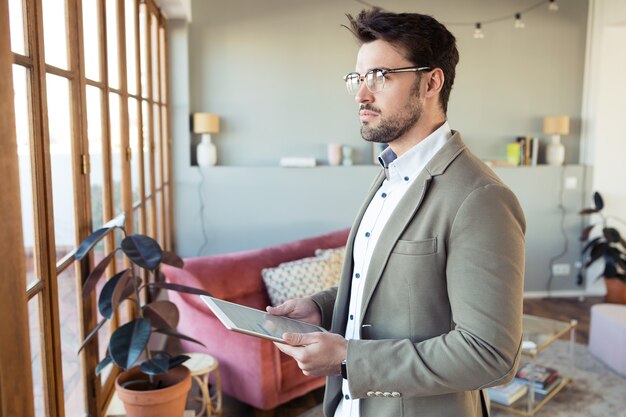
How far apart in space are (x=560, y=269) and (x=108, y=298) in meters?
4.69

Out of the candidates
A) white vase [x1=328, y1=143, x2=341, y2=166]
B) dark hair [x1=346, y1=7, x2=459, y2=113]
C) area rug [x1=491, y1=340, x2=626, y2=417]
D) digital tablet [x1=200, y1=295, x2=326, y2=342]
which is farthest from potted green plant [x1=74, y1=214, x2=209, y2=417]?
white vase [x1=328, y1=143, x2=341, y2=166]

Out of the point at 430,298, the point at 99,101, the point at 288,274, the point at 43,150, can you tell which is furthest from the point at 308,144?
the point at 430,298

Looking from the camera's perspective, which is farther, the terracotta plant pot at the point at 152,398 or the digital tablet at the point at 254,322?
the terracotta plant pot at the point at 152,398

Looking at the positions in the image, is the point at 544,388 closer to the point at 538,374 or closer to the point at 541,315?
the point at 538,374

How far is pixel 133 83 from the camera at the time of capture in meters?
3.31

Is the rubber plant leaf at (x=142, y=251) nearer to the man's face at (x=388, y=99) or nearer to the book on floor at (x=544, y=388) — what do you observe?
the man's face at (x=388, y=99)

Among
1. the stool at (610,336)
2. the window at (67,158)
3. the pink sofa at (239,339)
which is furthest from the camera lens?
the stool at (610,336)

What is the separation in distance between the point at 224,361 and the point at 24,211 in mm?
1845

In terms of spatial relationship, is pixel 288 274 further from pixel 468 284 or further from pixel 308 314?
pixel 468 284

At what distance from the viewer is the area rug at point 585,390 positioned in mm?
3268

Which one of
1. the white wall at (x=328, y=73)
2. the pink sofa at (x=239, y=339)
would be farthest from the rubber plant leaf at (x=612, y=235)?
the pink sofa at (x=239, y=339)

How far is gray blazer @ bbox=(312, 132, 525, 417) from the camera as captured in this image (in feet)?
3.50

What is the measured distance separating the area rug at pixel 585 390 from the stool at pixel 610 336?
0.17 feet

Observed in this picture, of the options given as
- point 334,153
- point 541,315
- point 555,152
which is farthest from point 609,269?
point 334,153
